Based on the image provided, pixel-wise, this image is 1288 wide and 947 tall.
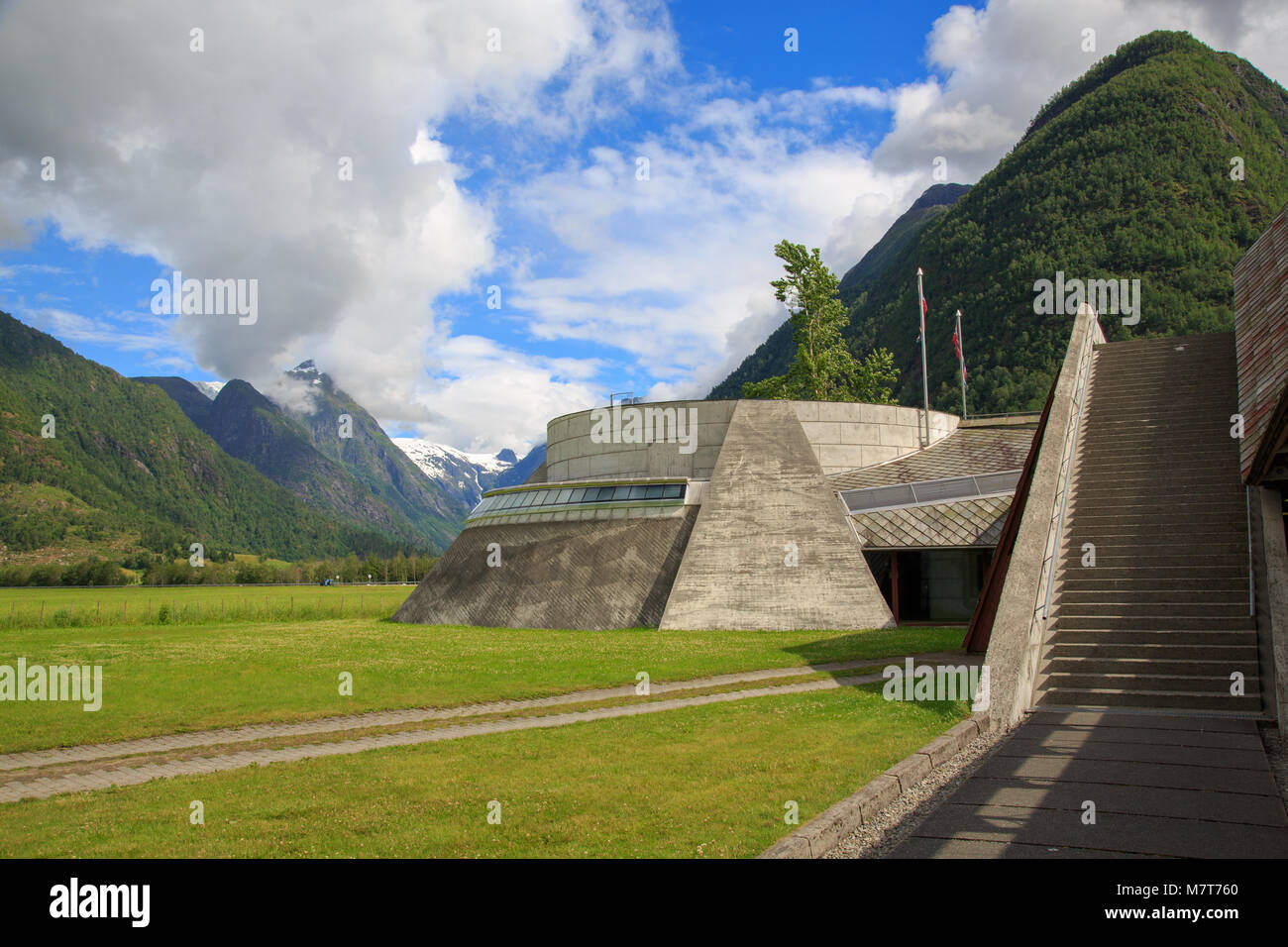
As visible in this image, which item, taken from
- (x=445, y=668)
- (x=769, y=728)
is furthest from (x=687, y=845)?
(x=445, y=668)

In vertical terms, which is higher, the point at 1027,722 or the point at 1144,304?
the point at 1144,304

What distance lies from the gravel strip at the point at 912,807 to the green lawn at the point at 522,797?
0.47m

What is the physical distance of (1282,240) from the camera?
2145 centimetres

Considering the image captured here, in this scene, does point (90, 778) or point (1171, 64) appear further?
point (1171, 64)

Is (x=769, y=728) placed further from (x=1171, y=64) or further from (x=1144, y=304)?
(x=1171, y=64)

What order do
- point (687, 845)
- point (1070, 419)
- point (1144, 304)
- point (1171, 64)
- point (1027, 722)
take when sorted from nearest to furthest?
point (687, 845) → point (1027, 722) → point (1070, 419) → point (1144, 304) → point (1171, 64)

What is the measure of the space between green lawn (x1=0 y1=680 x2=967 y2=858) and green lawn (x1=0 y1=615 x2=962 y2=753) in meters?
4.34

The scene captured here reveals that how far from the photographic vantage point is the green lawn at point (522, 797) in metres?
7.08

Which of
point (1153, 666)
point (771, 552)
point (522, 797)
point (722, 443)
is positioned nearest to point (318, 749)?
point (522, 797)

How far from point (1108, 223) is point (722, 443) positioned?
7930 centimetres

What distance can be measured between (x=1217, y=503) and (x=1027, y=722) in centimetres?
741

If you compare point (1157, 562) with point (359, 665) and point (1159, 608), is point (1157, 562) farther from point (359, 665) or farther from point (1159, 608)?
point (359, 665)

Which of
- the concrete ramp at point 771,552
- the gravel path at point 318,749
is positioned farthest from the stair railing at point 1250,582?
the concrete ramp at point 771,552

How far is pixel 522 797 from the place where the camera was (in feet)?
27.8
